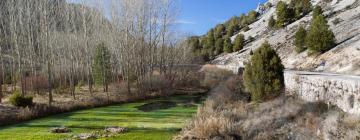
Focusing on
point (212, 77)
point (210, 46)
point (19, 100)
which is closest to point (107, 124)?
point (19, 100)

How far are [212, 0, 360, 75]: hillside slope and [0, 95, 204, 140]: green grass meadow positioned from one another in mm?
8835

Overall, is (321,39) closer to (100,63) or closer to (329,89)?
(329,89)

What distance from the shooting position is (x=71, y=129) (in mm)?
13422

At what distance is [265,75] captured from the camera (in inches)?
571

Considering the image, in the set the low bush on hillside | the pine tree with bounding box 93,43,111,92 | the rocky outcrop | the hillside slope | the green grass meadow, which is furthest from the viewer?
the low bush on hillside

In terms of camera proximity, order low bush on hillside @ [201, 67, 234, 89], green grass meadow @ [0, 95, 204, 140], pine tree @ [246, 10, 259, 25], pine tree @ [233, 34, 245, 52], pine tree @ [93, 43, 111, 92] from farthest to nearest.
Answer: pine tree @ [246, 10, 259, 25] < pine tree @ [233, 34, 245, 52] < low bush on hillside @ [201, 67, 234, 89] < pine tree @ [93, 43, 111, 92] < green grass meadow @ [0, 95, 204, 140]

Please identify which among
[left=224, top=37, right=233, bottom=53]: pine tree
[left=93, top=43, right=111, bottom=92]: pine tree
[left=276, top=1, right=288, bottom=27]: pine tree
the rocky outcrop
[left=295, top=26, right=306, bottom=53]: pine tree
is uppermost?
[left=276, top=1, right=288, bottom=27]: pine tree

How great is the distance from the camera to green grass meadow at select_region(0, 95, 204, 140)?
39.1 feet

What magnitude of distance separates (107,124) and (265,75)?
6.56 m

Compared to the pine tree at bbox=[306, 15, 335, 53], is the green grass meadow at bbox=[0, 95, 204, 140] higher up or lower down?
lower down

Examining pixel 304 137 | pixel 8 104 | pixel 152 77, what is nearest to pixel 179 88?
pixel 152 77

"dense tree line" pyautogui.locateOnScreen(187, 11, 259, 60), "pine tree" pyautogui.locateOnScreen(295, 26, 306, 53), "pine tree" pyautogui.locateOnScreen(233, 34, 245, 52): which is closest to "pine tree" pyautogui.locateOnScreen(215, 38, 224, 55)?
"dense tree line" pyautogui.locateOnScreen(187, 11, 259, 60)

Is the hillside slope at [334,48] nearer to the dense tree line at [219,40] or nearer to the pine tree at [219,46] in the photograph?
the dense tree line at [219,40]

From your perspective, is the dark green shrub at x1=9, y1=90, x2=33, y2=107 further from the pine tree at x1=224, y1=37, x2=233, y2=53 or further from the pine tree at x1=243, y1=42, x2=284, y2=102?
the pine tree at x1=224, y1=37, x2=233, y2=53
